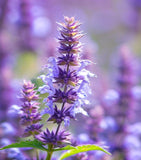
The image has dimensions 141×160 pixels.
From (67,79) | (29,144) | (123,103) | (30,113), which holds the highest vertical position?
(123,103)

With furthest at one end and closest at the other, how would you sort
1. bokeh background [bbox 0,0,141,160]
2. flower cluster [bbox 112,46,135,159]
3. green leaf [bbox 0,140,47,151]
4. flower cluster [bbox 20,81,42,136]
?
flower cluster [bbox 112,46,135,159]
bokeh background [bbox 0,0,141,160]
flower cluster [bbox 20,81,42,136]
green leaf [bbox 0,140,47,151]

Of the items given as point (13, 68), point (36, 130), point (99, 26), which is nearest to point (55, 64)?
point (36, 130)

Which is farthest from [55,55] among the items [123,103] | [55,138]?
[55,138]

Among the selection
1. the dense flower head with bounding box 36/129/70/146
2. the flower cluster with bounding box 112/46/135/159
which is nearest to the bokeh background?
the flower cluster with bounding box 112/46/135/159

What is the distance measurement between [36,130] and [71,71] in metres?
0.30

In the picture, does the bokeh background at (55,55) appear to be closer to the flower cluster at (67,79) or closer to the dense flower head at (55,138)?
the flower cluster at (67,79)

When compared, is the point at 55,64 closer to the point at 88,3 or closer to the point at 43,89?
the point at 43,89

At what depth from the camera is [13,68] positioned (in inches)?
202

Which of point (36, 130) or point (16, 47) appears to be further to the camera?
point (16, 47)

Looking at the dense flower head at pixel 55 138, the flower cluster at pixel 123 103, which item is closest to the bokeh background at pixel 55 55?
the flower cluster at pixel 123 103

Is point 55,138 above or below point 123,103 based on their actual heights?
below

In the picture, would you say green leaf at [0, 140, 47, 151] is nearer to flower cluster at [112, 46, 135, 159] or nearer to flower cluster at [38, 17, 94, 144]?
flower cluster at [38, 17, 94, 144]

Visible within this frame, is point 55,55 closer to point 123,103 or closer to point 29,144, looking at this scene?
point 123,103

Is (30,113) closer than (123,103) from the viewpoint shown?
Yes
